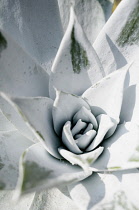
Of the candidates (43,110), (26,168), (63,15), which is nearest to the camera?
(26,168)

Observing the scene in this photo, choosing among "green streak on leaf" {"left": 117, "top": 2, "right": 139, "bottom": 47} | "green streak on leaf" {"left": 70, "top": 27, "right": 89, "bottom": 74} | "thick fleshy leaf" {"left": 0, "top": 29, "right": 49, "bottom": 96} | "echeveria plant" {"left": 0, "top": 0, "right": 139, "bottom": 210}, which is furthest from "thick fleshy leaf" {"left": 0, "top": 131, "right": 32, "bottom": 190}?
"green streak on leaf" {"left": 117, "top": 2, "right": 139, "bottom": 47}

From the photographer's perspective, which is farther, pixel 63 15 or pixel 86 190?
pixel 63 15

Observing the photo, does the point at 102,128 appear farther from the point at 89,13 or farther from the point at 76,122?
the point at 89,13

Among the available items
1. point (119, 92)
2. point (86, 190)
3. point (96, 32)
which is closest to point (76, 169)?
point (86, 190)

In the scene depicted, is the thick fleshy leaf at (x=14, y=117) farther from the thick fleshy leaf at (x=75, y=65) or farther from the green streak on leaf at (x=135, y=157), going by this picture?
the green streak on leaf at (x=135, y=157)

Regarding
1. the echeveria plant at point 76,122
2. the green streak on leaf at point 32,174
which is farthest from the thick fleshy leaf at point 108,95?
the green streak on leaf at point 32,174

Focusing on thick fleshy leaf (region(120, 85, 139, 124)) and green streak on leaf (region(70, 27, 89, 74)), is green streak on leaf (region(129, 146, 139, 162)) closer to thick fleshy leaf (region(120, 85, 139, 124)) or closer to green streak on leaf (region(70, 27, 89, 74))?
thick fleshy leaf (region(120, 85, 139, 124))

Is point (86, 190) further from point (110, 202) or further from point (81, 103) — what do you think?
point (81, 103)
